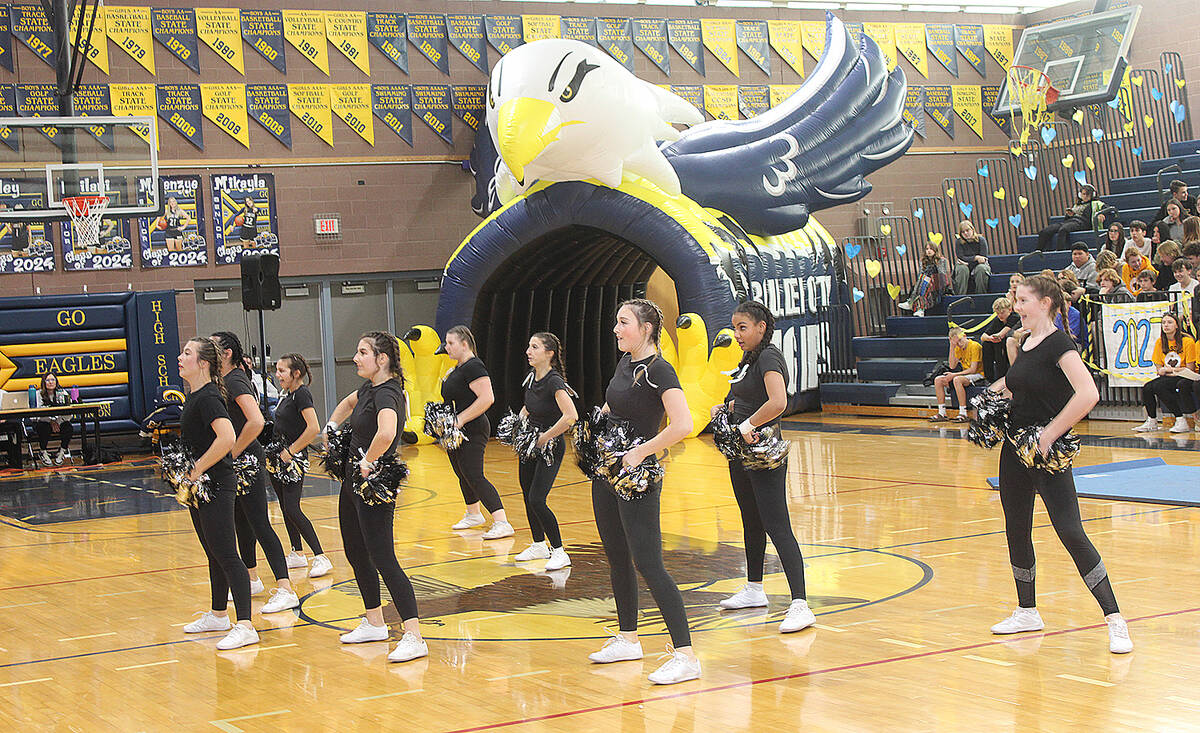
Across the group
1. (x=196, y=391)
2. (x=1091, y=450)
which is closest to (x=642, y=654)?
(x=196, y=391)

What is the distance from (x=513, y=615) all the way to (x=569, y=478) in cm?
604

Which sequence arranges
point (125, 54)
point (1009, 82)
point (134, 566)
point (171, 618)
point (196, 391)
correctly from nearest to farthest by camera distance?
point (196, 391) < point (171, 618) < point (134, 566) < point (125, 54) < point (1009, 82)

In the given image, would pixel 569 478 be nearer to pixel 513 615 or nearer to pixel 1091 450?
pixel 1091 450

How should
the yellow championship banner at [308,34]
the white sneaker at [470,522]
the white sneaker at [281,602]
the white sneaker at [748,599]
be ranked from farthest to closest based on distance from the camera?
the yellow championship banner at [308,34]
the white sneaker at [470,522]
the white sneaker at [281,602]
the white sneaker at [748,599]

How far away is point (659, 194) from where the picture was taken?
52.2ft

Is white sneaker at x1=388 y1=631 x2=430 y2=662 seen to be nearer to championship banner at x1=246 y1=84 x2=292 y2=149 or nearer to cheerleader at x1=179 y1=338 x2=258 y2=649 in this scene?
cheerleader at x1=179 y1=338 x2=258 y2=649

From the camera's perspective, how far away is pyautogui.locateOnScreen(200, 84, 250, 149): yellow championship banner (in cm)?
1947

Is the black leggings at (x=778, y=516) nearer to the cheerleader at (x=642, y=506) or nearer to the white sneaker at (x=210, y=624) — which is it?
the cheerleader at (x=642, y=506)

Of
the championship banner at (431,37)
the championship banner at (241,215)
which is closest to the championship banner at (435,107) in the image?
the championship banner at (431,37)

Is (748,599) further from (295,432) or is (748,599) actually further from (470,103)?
(470,103)

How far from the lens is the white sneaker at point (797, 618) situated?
6281 millimetres

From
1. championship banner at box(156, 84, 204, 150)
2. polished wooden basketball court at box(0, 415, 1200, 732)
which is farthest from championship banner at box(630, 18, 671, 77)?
polished wooden basketball court at box(0, 415, 1200, 732)

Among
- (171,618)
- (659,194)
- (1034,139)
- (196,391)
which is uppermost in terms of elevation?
(1034,139)

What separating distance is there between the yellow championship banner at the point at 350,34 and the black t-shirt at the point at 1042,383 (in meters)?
16.1
